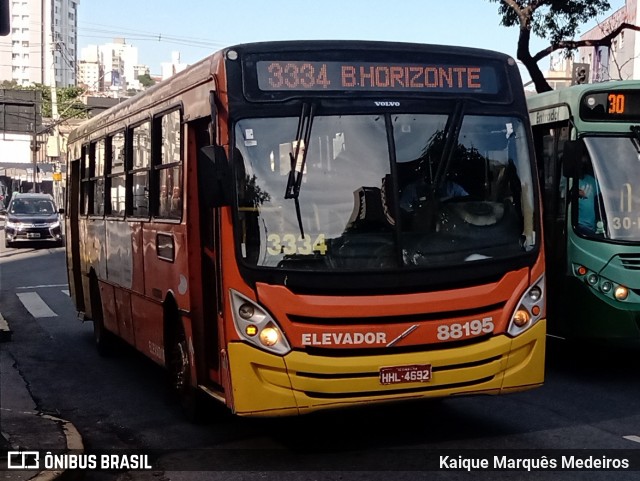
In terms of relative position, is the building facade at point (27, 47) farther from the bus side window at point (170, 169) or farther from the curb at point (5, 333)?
the bus side window at point (170, 169)

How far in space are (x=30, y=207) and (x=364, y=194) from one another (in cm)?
3199

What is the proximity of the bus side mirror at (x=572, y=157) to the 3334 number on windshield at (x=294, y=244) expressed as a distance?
12.1ft

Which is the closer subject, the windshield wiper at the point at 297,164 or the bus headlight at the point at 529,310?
the windshield wiper at the point at 297,164

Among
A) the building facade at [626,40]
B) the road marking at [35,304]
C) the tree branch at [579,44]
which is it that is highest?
the building facade at [626,40]

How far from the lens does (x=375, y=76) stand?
24.0ft

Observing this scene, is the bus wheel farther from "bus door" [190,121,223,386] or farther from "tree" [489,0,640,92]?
"tree" [489,0,640,92]

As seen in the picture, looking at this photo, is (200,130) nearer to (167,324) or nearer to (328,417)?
(167,324)

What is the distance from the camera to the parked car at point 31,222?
35875mm

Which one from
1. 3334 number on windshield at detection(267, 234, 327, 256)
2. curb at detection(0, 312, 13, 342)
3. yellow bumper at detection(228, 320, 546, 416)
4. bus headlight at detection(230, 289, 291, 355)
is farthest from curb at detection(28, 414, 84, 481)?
curb at detection(0, 312, 13, 342)

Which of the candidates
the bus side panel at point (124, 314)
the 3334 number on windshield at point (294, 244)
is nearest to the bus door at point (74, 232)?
the bus side panel at point (124, 314)

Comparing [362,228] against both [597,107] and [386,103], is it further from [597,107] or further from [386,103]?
[597,107]

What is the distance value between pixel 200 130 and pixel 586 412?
12.9 feet

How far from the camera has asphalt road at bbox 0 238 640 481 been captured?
22.9 feet

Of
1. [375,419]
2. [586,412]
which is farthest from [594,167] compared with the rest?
[375,419]
